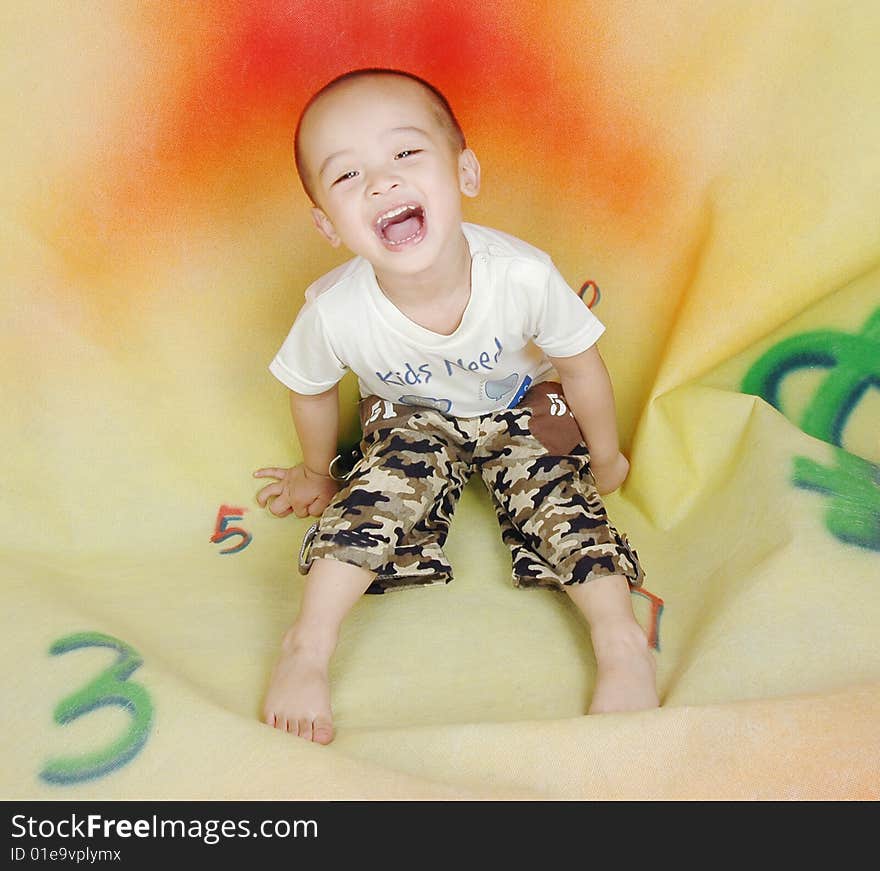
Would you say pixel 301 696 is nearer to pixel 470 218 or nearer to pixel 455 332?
pixel 455 332

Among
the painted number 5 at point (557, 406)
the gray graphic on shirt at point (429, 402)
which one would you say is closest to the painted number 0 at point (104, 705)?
the gray graphic on shirt at point (429, 402)

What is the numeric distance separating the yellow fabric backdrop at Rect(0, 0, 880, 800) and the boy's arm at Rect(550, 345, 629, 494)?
0.04 m

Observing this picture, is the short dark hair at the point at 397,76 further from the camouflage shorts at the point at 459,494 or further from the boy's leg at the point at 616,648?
the boy's leg at the point at 616,648

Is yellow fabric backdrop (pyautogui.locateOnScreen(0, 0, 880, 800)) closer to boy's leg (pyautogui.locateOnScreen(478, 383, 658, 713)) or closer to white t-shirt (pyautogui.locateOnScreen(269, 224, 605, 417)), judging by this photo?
boy's leg (pyautogui.locateOnScreen(478, 383, 658, 713))

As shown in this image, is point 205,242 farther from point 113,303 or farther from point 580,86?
point 580,86

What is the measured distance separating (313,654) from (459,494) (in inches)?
10.6

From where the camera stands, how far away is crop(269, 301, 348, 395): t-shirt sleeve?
1.09 metres

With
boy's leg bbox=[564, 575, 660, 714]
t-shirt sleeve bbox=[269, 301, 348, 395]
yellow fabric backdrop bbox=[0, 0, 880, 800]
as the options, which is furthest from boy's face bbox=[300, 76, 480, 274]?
boy's leg bbox=[564, 575, 660, 714]

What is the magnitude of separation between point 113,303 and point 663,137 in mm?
644

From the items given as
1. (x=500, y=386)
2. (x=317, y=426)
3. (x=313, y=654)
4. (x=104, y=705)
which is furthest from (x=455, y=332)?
(x=104, y=705)

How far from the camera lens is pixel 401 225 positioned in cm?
100

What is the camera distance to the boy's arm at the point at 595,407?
43.6 inches
